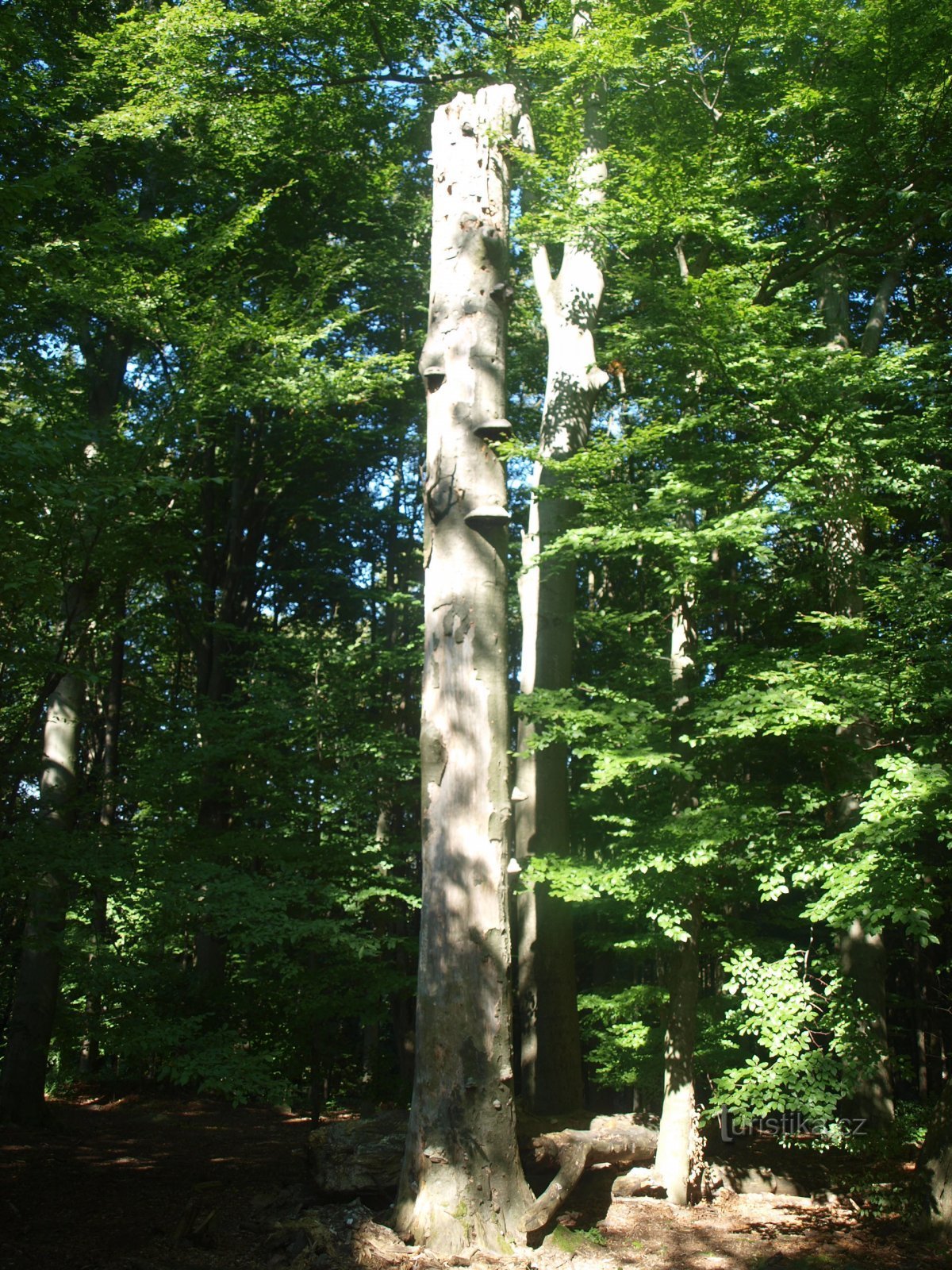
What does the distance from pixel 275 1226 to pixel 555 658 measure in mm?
4779

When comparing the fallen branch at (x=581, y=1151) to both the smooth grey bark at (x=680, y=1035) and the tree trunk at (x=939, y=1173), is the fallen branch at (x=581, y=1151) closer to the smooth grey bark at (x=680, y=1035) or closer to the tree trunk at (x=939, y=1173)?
the smooth grey bark at (x=680, y=1035)

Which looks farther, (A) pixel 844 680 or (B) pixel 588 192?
(B) pixel 588 192

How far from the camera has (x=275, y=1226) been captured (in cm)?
484

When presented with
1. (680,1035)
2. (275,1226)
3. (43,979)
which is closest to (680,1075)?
(680,1035)

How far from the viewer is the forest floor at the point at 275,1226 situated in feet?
15.4

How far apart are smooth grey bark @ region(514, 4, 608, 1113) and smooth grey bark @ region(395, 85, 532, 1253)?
1625 millimetres

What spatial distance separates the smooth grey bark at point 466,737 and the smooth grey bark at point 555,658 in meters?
1.63

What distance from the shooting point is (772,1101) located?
562cm

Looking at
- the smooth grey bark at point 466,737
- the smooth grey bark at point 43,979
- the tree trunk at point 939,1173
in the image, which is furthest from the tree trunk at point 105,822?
the tree trunk at point 939,1173

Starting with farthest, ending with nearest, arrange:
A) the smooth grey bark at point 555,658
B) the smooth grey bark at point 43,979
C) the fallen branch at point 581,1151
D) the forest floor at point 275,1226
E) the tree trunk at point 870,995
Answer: the smooth grey bark at point 43,979
the smooth grey bark at point 555,658
the tree trunk at point 870,995
the fallen branch at point 581,1151
the forest floor at point 275,1226

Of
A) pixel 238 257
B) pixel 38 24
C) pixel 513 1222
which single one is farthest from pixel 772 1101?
pixel 38 24

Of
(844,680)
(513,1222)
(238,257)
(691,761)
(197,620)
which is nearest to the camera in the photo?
(513,1222)

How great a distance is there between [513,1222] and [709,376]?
204 inches

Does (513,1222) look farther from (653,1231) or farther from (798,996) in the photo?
(798,996)
